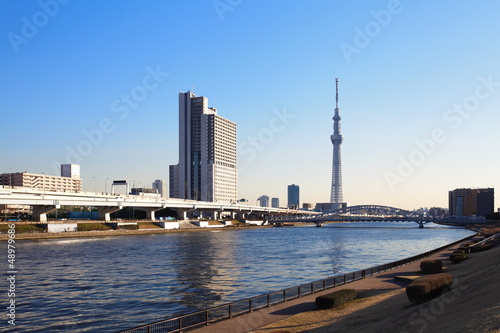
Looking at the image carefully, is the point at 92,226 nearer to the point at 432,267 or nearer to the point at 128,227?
the point at 128,227

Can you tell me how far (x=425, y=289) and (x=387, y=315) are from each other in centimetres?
258

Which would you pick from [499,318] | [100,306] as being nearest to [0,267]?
[100,306]

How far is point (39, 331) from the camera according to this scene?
26922 millimetres

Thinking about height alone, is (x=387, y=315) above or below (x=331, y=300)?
above

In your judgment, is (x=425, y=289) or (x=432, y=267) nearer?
(x=425, y=289)

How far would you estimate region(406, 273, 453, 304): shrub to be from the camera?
78.7 feet

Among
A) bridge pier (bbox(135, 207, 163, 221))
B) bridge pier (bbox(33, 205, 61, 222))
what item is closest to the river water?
bridge pier (bbox(33, 205, 61, 222))

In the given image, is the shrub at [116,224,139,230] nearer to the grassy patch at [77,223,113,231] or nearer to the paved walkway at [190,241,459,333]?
the grassy patch at [77,223,113,231]

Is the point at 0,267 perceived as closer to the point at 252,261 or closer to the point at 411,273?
the point at 252,261

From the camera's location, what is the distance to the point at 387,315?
2350cm

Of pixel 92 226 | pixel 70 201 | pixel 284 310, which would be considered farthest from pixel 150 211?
pixel 284 310

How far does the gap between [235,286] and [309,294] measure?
10.5 meters

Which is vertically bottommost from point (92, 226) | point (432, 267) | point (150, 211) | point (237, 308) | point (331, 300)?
point (92, 226)

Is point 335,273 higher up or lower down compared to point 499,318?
lower down
